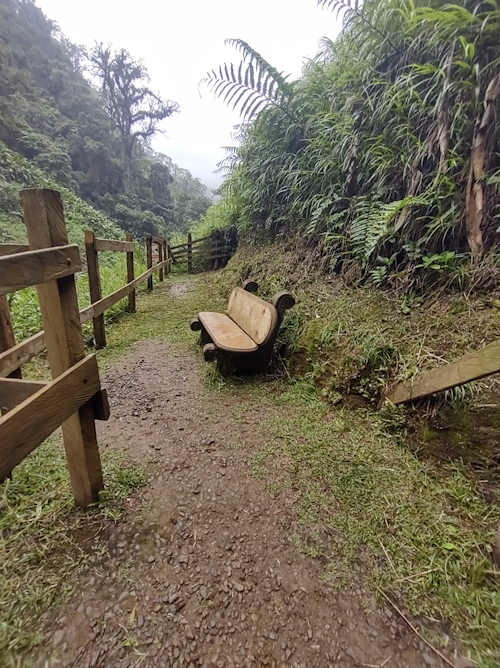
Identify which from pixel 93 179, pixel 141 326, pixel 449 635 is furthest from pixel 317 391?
pixel 93 179

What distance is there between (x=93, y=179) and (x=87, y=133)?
4.34 metres

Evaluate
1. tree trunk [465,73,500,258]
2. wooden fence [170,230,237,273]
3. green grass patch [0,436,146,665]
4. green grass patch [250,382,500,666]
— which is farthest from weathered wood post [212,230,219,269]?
green grass patch [0,436,146,665]

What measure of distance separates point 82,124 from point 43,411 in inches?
1164

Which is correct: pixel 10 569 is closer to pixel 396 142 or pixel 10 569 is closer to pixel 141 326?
pixel 141 326

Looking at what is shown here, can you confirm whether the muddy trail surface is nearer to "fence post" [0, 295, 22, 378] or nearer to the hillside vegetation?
"fence post" [0, 295, 22, 378]

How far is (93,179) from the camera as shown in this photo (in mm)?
21109

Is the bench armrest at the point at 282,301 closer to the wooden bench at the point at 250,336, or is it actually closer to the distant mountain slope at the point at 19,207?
the wooden bench at the point at 250,336

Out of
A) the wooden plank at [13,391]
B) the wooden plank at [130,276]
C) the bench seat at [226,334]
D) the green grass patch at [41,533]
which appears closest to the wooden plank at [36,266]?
the wooden plank at [13,391]

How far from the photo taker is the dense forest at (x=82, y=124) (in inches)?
692

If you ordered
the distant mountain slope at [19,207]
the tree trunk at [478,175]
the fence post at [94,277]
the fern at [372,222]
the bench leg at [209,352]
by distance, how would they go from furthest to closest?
the distant mountain slope at [19,207] → the fence post at [94,277] → the bench leg at [209,352] → the fern at [372,222] → the tree trunk at [478,175]

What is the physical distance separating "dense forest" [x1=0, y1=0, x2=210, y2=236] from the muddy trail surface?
1560 cm

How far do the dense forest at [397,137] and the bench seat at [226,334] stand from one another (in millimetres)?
Result: 1311

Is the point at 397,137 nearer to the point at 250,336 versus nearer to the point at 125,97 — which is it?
the point at 250,336

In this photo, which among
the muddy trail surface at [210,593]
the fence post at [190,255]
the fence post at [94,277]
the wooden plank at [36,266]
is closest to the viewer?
the wooden plank at [36,266]
